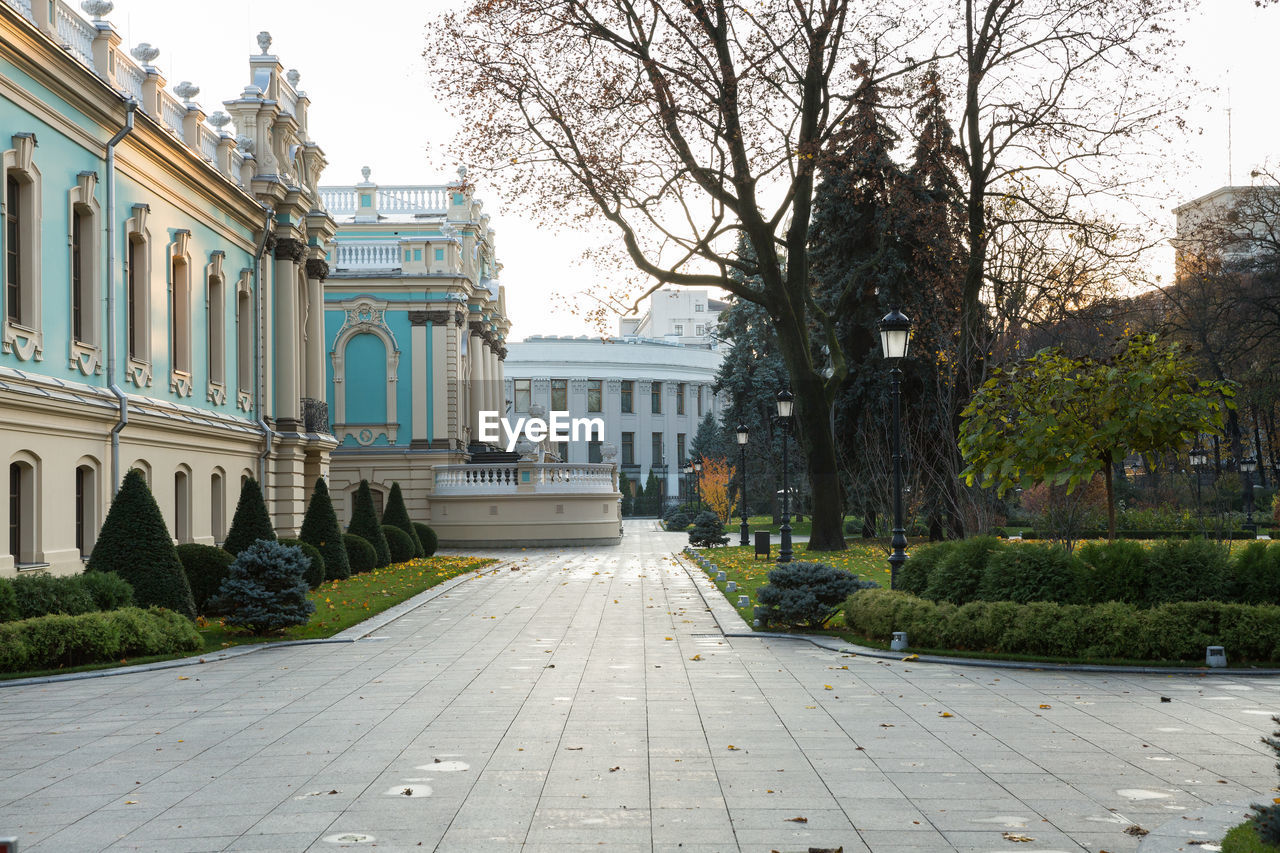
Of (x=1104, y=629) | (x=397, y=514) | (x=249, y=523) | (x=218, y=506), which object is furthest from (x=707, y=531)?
(x=1104, y=629)

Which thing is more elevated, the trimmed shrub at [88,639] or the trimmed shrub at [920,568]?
the trimmed shrub at [920,568]

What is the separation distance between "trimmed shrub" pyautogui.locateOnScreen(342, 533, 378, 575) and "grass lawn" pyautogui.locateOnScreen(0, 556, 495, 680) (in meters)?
0.26

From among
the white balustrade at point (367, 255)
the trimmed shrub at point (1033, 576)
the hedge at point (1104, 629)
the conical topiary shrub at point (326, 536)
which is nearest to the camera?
the hedge at point (1104, 629)

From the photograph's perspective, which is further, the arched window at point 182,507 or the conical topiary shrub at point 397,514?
the conical topiary shrub at point 397,514

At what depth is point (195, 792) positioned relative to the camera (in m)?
7.38

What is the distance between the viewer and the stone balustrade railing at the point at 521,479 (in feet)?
138

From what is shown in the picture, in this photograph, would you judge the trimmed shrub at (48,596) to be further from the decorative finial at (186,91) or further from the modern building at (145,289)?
the decorative finial at (186,91)

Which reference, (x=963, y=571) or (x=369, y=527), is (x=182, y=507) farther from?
(x=963, y=571)

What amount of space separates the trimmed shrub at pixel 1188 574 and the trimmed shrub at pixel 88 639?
11.2m

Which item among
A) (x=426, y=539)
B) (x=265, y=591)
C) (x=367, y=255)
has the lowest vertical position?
(x=426, y=539)

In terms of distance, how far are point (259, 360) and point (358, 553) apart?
5.29 m

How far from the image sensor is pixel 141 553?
15.6m

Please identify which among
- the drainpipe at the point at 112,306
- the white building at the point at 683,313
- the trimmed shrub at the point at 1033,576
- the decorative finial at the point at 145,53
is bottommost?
the trimmed shrub at the point at 1033,576

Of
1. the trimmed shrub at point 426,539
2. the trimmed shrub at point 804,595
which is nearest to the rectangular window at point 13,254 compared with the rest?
the trimmed shrub at point 804,595
